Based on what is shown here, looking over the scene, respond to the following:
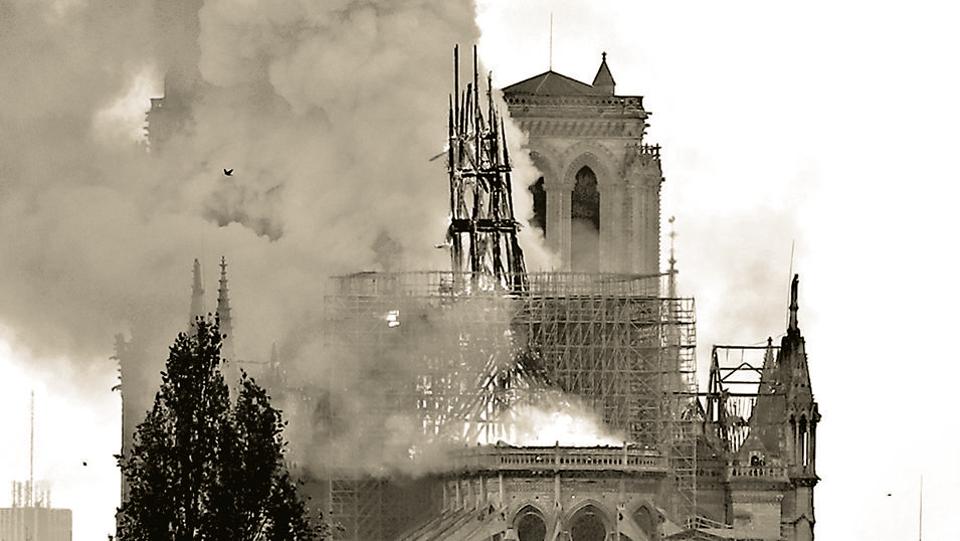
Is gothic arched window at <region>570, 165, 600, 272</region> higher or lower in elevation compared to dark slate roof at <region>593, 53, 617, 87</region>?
lower

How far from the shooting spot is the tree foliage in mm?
105625

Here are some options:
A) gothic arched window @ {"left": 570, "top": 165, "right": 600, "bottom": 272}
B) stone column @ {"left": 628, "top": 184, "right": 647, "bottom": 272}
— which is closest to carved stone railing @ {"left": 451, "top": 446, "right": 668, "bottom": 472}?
stone column @ {"left": 628, "top": 184, "right": 647, "bottom": 272}

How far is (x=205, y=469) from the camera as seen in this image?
10656 cm

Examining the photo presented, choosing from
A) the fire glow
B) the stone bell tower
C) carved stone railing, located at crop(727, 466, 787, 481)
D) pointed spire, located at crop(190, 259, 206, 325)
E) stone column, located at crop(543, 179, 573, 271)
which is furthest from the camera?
stone column, located at crop(543, 179, 573, 271)

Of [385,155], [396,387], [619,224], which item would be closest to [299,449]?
[396,387]

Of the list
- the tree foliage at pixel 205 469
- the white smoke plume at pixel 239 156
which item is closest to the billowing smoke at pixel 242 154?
the white smoke plume at pixel 239 156

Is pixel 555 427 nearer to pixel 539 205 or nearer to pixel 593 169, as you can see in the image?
pixel 539 205

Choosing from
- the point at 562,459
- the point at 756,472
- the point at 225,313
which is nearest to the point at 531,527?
the point at 562,459

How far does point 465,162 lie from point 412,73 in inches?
198

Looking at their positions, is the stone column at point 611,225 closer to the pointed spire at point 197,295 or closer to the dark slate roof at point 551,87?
the dark slate roof at point 551,87

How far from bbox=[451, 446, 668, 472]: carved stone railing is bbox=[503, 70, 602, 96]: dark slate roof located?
3383cm

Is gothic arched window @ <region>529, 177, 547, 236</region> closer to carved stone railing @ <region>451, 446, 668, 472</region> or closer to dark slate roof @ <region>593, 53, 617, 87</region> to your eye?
dark slate roof @ <region>593, 53, 617, 87</region>

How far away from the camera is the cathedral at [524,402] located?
151500 mm

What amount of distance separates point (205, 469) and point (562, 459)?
150 feet
